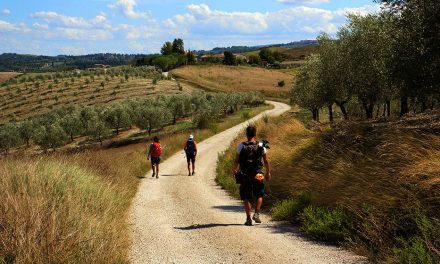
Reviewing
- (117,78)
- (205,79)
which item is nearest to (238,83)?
(205,79)

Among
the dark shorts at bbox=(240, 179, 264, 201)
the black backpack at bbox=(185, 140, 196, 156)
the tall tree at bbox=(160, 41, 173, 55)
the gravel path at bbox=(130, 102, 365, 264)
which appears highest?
the tall tree at bbox=(160, 41, 173, 55)

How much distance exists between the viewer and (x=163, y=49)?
17825 centimetres

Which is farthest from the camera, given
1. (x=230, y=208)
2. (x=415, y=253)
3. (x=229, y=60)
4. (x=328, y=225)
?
(x=229, y=60)

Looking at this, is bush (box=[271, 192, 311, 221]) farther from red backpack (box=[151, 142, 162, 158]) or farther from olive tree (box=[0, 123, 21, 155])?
olive tree (box=[0, 123, 21, 155])

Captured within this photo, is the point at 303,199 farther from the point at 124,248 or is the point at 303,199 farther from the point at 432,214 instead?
the point at 124,248

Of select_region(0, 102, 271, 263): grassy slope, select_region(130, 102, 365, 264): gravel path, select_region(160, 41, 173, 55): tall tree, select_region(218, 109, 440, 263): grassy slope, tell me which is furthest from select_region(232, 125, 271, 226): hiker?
select_region(160, 41, 173, 55): tall tree

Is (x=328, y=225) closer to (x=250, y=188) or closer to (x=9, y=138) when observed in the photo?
(x=250, y=188)

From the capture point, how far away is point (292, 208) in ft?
33.2

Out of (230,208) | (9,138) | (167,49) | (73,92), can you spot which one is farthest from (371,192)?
(167,49)

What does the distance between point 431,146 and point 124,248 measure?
19.3 ft

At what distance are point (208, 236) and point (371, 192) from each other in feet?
10.6

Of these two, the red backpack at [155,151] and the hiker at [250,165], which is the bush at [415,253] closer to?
the hiker at [250,165]

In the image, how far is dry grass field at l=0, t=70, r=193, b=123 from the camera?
8285 centimetres

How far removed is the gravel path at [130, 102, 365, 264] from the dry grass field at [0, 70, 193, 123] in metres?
68.2
